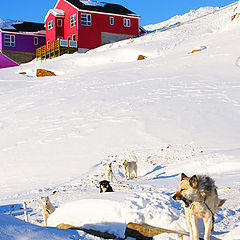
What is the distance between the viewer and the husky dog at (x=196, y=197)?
172 inches

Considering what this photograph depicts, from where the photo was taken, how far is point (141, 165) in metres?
14.0

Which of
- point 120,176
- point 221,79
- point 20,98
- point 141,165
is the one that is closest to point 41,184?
point 120,176

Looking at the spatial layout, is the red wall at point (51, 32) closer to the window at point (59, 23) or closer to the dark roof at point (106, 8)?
the window at point (59, 23)

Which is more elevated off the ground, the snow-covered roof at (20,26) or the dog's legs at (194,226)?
the snow-covered roof at (20,26)

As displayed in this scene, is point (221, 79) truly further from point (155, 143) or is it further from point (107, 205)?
point (107, 205)

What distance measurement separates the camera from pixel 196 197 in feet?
14.5

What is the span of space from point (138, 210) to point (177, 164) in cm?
720

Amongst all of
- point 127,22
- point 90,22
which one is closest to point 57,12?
point 90,22

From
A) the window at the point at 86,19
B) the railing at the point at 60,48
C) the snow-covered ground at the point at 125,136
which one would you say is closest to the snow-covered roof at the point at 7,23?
the railing at the point at 60,48

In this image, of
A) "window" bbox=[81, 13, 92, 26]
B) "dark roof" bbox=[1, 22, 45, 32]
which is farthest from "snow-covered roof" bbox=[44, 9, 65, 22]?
"dark roof" bbox=[1, 22, 45, 32]

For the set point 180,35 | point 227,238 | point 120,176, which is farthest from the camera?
point 180,35

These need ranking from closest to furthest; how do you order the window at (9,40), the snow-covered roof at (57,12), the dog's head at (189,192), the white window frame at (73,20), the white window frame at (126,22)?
the dog's head at (189,192), the white window frame at (73,20), the white window frame at (126,22), the snow-covered roof at (57,12), the window at (9,40)

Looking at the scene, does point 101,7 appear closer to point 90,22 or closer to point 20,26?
point 90,22

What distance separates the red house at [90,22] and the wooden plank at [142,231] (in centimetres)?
4305
